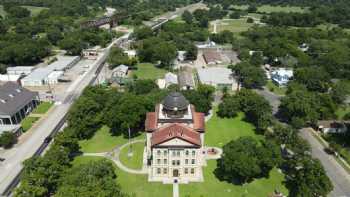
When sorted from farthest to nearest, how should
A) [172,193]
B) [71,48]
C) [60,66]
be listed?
[71,48]
[60,66]
[172,193]

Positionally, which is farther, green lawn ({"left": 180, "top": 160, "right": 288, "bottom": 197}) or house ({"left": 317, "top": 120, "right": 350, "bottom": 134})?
house ({"left": 317, "top": 120, "right": 350, "bottom": 134})

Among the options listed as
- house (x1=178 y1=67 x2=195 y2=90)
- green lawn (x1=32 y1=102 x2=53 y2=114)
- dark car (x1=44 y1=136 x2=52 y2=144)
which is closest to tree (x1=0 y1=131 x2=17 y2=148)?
dark car (x1=44 y1=136 x2=52 y2=144)

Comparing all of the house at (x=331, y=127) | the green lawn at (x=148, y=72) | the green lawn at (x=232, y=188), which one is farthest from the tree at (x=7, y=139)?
the house at (x=331, y=127)

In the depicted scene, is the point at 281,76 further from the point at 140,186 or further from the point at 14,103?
the point at 14,103

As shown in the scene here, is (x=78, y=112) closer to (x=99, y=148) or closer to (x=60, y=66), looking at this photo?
(x=99, y=148)

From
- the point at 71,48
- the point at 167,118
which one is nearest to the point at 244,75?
the point at 167,118

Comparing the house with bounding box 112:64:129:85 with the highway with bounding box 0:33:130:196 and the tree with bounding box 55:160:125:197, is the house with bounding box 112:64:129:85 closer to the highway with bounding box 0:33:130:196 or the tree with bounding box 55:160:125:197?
the highway with bounding box 0:33:130:196
